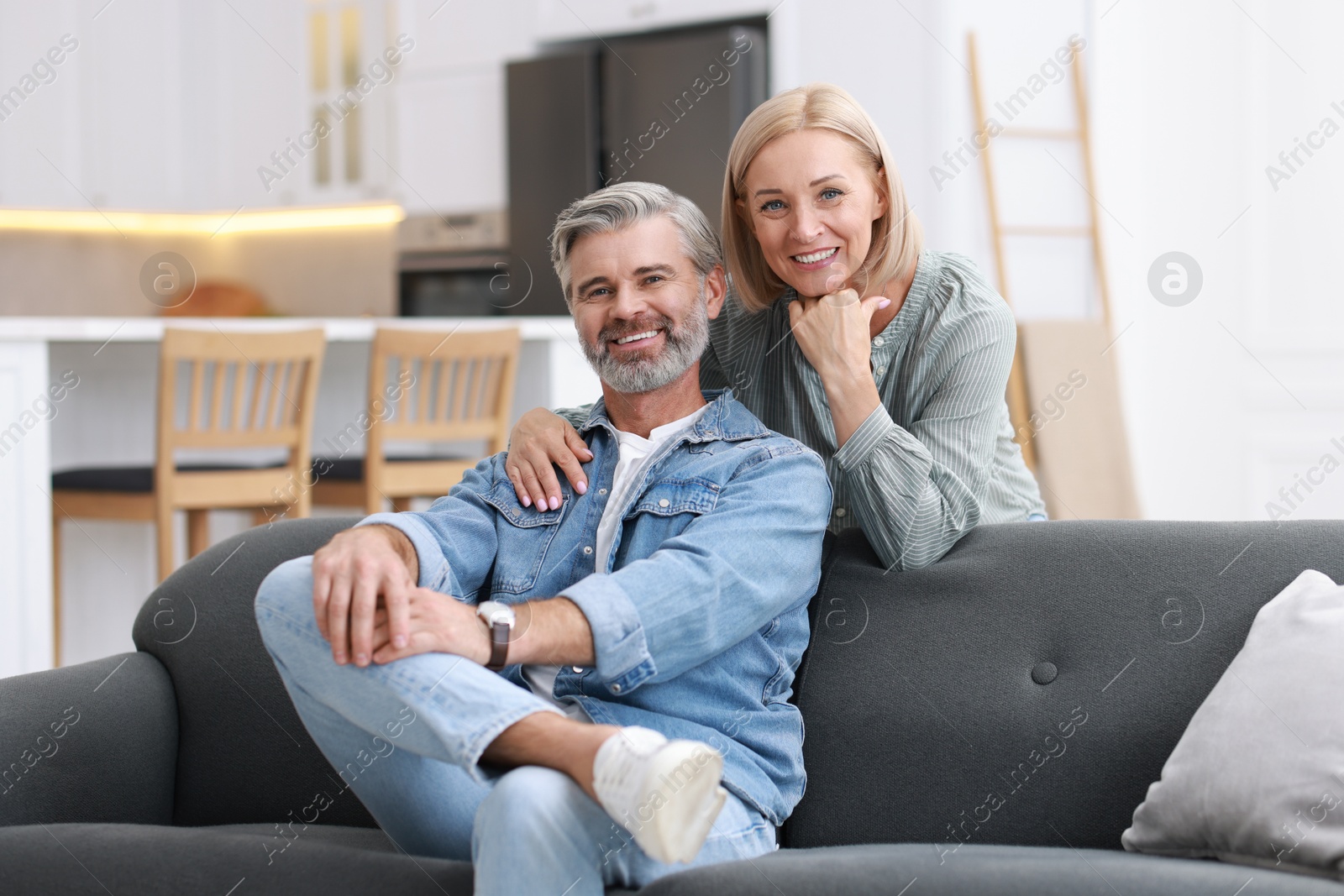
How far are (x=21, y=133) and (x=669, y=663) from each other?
5197 millimetres

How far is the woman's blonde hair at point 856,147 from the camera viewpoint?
178 centimetres

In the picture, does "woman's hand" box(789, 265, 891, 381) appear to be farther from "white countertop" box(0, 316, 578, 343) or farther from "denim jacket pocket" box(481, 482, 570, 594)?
"white countertop" box(0, 316, 578, 343)

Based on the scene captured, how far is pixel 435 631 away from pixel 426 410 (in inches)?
85.0

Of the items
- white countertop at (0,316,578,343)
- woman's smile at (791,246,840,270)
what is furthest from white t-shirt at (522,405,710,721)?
white countertop at (0,316,578,343)

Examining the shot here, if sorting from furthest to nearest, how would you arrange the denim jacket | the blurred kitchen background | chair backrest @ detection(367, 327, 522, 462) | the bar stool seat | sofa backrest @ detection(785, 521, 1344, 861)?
the blurred kitchen background → chair backrest @ detection(367, 327, 522, 462) → the bar stool seat → sofa backrest @ detection(785, 521, 1344, 861) → the denim jacket

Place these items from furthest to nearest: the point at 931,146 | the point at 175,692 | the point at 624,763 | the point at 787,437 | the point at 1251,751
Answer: the point at 931,146 < the point at 175,692 < the point at 787,437 < the point at 1251,751 < the point at 624,763

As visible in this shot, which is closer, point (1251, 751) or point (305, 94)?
point (1251, 751)

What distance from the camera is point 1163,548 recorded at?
163cm

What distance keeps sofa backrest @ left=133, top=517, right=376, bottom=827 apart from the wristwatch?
590mm

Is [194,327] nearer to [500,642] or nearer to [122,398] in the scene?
[122,398]

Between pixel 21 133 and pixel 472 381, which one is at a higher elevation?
pixel 21 133

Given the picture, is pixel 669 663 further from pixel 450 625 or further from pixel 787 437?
pixel 787 437

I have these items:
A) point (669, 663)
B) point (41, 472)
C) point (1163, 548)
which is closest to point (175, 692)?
point (669, 663)

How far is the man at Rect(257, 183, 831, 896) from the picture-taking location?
1.25 m
